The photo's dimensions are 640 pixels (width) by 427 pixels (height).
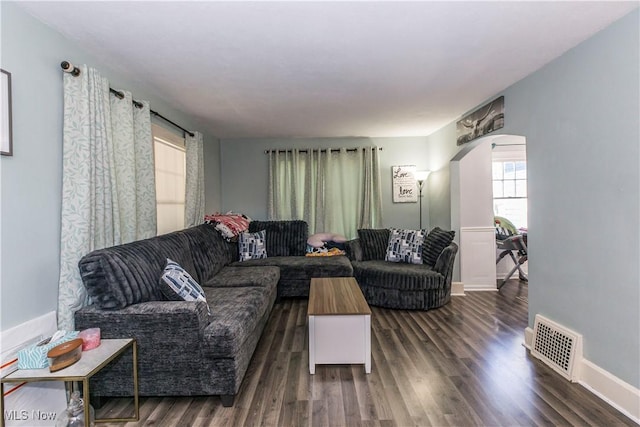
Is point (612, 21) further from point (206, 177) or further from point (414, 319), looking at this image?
point (206, 177)

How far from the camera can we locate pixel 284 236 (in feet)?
15.5

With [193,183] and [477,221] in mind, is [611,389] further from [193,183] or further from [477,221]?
[193,183]

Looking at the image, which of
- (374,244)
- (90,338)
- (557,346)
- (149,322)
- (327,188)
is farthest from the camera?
(327,188)

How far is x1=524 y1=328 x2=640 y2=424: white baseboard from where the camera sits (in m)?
1.78

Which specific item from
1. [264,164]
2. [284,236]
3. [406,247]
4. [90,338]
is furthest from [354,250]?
[90,338]

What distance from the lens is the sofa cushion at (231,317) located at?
1867 mm

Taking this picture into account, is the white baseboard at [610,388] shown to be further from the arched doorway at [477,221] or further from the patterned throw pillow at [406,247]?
the arched doorway at [477,221]

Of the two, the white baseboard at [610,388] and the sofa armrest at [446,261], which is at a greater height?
the sofa armrest at [446,261]

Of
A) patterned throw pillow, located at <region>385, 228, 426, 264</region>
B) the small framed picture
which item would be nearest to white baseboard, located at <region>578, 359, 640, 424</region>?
patterned throw pillow, located at <region>385, 228, 426, 264</region>

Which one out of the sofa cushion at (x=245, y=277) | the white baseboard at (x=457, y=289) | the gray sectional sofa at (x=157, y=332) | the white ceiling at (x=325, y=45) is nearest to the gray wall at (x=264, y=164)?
the white baseboard at (x=457, y=289)

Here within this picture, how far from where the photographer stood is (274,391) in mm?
2072

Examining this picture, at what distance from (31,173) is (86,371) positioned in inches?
47.1

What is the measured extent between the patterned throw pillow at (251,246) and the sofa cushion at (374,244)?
1.49 m

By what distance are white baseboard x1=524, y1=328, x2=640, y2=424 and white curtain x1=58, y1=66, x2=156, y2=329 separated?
3457 millimetres
